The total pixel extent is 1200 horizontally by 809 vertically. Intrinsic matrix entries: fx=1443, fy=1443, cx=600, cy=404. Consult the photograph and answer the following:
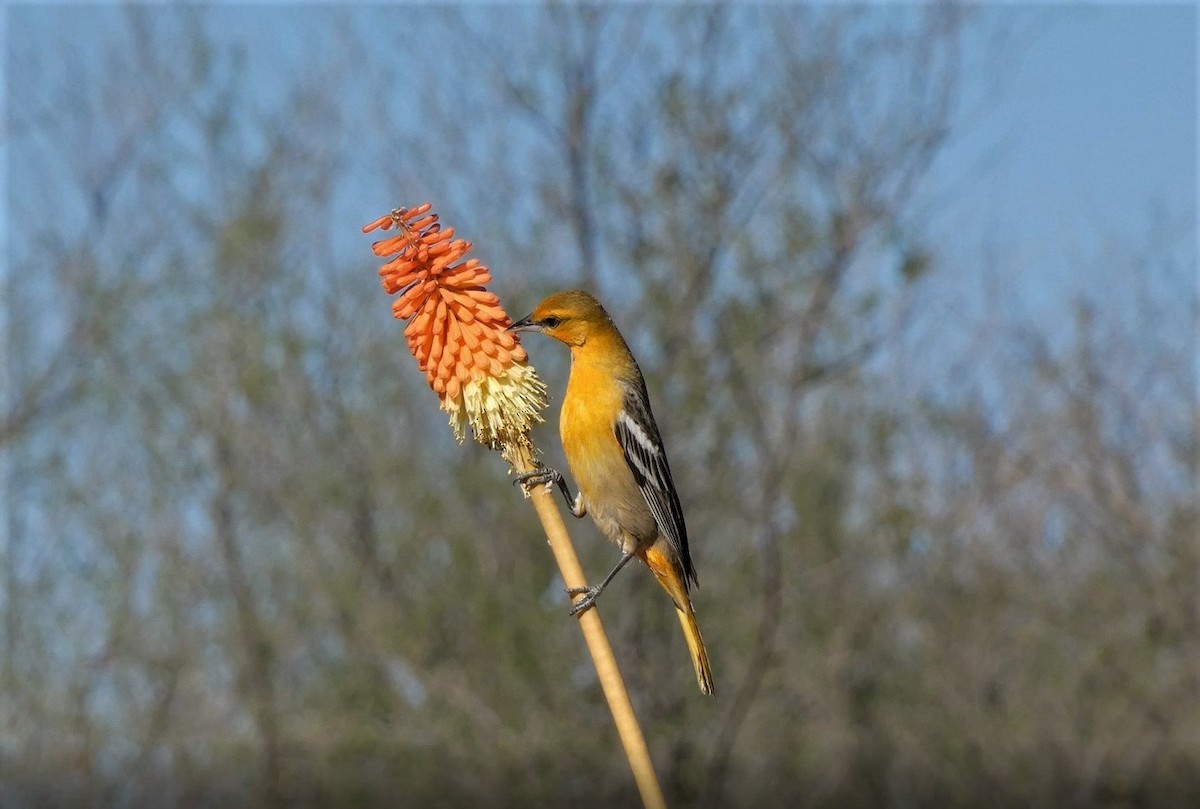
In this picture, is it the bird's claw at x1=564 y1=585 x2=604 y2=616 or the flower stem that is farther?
the bird's claw at x1=564 y1=585 x2=604 y2=616

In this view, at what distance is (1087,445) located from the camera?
17.9m

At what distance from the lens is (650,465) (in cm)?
474

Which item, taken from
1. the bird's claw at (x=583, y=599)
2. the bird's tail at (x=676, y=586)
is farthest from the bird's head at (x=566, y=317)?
the bird's claw at (x=583, y=599)

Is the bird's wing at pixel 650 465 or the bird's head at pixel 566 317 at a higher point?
the bird's head at pixel 566 317

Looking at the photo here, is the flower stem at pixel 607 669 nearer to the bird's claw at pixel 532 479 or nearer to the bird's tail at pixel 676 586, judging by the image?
the bird's claw at pixel 532 479

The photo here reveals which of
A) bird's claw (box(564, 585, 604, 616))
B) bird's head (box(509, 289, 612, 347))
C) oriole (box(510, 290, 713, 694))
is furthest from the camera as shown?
oriole (box(510, 290, 713, 694))

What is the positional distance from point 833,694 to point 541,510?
18.4 meters

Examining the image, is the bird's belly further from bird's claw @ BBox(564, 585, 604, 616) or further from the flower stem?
the flower stem

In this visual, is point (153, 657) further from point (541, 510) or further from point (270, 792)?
point (541, 510)

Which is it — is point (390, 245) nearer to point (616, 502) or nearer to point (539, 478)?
point (539, 478)

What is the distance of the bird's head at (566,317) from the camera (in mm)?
3881

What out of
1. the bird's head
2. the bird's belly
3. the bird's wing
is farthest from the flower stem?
the bird's wing

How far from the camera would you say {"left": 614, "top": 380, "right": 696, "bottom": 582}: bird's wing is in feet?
15.0

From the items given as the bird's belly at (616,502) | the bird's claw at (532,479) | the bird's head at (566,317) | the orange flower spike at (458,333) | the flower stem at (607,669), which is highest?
the bird's head at (566,317)
